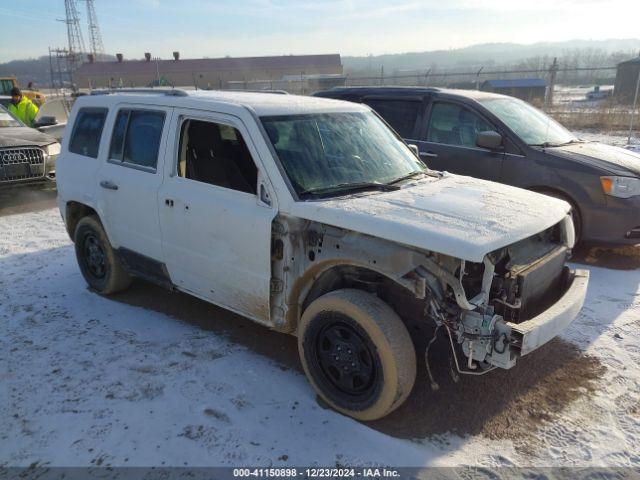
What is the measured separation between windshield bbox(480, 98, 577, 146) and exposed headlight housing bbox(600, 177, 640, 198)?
0.90 metres

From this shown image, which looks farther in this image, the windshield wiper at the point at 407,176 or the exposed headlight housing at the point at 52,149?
the exposed headlight housing at the point at 52,149

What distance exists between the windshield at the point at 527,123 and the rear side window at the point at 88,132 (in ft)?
14.8

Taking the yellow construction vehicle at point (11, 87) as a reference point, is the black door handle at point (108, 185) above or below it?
below

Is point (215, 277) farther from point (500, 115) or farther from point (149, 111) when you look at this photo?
point (500, 115)

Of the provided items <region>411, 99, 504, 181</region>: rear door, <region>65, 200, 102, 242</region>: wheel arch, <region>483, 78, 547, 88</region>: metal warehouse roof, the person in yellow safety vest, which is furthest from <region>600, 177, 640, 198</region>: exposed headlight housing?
<region>483, 78, 547, 88</region>: metal warehouse roof

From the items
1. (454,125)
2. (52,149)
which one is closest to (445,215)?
(454,125)

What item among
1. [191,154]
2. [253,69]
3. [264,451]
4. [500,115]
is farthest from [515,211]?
[253,69]

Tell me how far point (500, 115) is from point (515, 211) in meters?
3.45

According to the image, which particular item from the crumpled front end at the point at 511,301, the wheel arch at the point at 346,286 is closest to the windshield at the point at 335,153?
the wheel arch at the point at 346,286

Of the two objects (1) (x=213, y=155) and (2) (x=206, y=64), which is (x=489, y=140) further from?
(2) (x=206, y=64)

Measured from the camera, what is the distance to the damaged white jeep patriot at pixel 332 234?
288cm

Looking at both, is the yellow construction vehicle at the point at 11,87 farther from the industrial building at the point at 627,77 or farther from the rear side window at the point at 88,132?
the industrial building at the point at 627,77

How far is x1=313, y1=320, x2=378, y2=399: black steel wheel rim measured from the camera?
3121 millimetres

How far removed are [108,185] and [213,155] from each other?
3.67 feet
